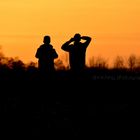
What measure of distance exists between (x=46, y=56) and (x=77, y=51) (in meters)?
0.87

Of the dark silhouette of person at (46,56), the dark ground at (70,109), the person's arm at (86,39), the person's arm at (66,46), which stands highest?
the person's arm at (86,39)

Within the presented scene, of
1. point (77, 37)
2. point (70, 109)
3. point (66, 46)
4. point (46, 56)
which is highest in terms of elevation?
point (77, 37)

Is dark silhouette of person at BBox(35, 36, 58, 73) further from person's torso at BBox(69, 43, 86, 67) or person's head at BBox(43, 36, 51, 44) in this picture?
person's torso at BBox(69, 43, 86, 67)

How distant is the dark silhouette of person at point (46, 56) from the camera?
3158 centimetres

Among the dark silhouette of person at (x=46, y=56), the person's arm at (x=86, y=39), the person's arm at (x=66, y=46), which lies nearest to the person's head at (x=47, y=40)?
the dark silhouette of person at (x=46, y=56)

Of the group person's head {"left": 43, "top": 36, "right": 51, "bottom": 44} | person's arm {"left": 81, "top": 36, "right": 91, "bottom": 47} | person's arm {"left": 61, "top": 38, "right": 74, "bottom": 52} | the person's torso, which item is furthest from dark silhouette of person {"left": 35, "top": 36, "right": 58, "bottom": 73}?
person's arm {"left": 81, "top": 36, "right": 91, "bottom": 47}

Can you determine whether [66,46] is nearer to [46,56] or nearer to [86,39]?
[86,39]

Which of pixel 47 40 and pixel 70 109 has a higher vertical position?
pixel 47 40

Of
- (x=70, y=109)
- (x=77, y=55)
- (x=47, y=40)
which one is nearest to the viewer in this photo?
(x=70, y=109)

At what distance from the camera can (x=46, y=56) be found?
31625 mm

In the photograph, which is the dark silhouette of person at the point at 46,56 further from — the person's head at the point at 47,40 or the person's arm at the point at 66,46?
the person's arm at the point at 66,46

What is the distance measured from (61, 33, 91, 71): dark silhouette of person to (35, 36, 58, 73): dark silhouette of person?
1.77ft

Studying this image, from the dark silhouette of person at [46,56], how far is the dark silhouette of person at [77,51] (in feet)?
1.77

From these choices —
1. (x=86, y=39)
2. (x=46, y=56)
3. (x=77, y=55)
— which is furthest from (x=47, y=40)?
A: (x=86, y=39)
